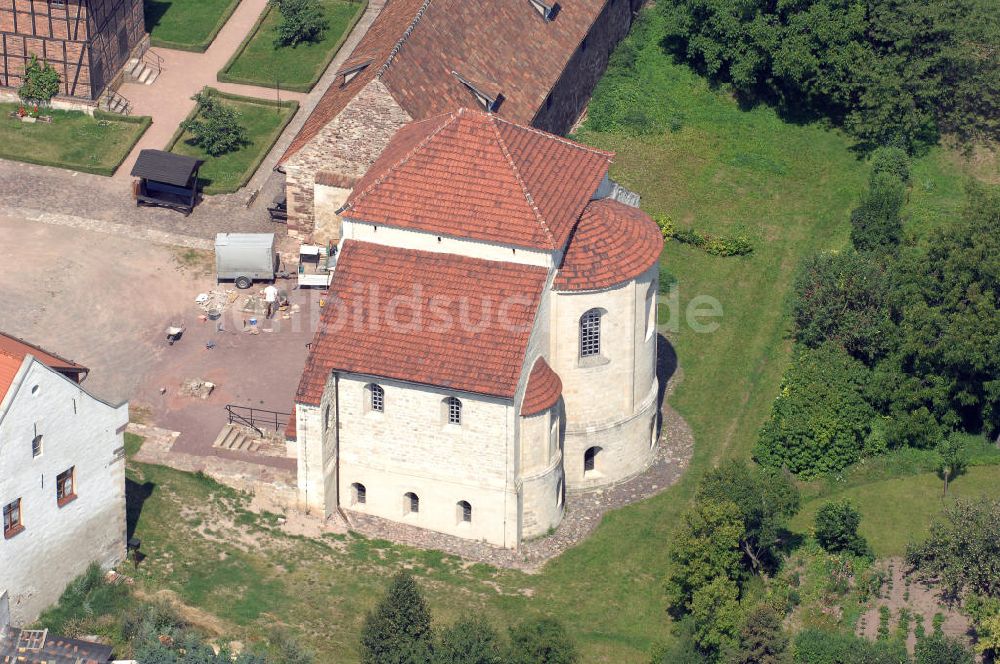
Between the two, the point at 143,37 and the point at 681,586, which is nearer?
the point at 681,586

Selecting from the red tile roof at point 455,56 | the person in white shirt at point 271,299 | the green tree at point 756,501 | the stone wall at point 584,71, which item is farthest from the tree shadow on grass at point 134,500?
the stone wall at point 584,71

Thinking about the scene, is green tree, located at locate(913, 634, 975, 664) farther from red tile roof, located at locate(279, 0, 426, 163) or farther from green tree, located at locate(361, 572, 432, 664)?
red tile roof, located at locate(279, 0, 426, 163)

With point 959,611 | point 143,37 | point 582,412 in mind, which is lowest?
point 959,611

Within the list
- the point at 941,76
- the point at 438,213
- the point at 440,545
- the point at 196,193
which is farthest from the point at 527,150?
the point at 941,76

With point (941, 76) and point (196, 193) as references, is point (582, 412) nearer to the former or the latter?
point (196, 193)

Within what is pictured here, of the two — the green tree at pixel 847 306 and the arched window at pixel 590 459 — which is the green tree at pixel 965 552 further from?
the arched window at pixel 590 459

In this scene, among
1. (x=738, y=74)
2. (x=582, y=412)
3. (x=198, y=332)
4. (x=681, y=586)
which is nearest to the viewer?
(x=681, y=586)

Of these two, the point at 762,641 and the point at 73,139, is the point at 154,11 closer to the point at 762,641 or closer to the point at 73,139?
the point at 73,139
